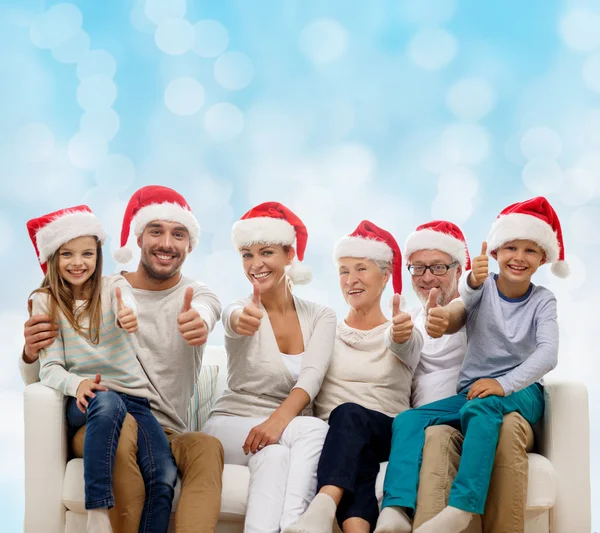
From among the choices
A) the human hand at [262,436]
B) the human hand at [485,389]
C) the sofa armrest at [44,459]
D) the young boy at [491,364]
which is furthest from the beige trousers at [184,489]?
the human hand at [485,389]

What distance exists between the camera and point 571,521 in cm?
243

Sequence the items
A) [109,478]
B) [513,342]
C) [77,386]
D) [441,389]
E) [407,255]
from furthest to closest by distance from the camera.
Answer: [407,255]
[441,389]
[513,342]
[77,386]
[109,478]

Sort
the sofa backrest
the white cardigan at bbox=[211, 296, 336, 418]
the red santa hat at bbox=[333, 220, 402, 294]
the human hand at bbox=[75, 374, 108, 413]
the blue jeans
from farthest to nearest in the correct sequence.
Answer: the sofa backrest < the red santa hat at bbox=[333, 220, 402, 294] < the white cardigan at bbox=[211, 296, 336, 418] < the human hand at bbox=[75, 374, 108, 413] < the blue jeans

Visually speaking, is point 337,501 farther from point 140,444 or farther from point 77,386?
point 77,386

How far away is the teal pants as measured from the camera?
2152 millimetres

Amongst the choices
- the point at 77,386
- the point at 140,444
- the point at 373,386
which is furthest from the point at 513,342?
the point at 77,386

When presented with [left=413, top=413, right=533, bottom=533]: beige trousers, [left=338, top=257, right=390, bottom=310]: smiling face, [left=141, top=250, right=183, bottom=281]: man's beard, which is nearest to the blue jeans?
[left=141, top=250, right=183, bottom=281]: man's beard

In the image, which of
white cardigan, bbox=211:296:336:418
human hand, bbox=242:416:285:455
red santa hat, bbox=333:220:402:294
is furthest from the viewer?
red santa hat, bbox=333:220:402:294

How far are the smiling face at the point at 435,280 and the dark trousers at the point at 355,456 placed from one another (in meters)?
0.57

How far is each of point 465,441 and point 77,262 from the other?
4.35 ft

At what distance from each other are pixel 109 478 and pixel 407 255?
1.35 meters

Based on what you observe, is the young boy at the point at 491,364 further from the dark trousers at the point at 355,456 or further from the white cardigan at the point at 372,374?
the white cardigan at the point at 372,374

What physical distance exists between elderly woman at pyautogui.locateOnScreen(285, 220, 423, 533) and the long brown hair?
80cm

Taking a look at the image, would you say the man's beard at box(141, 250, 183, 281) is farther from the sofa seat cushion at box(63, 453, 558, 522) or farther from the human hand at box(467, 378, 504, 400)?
the human hand at box(467, 378, 504, 400)
